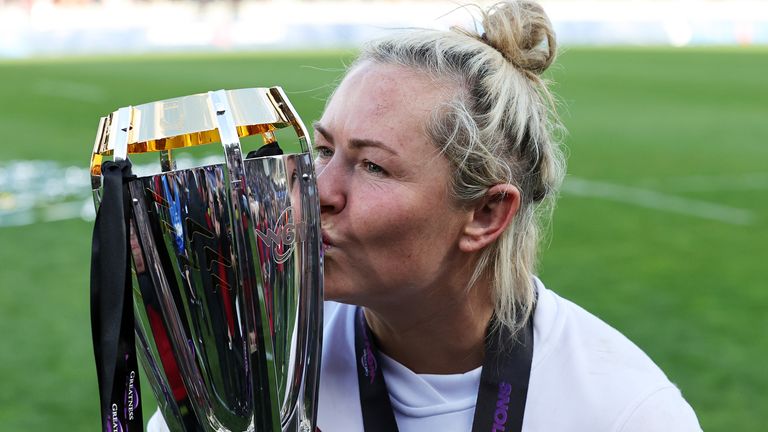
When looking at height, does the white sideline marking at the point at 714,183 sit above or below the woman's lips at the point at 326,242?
below

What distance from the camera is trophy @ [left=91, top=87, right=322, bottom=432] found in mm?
1330

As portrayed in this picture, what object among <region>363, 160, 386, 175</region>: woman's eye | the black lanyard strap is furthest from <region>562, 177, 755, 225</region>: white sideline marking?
the black lanyard strap

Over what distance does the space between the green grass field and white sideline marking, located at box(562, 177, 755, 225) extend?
0.7 inches

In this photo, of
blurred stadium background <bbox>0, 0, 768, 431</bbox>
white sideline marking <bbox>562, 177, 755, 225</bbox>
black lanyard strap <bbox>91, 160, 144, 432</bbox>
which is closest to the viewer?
black lanyard strap <bbox>91, 160, 144, 432</bbox>

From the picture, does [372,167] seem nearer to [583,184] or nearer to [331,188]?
[331,188]

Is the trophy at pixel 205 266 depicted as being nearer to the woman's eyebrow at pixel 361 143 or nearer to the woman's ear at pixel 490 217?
the woman's eyebrow at pixel 361 143

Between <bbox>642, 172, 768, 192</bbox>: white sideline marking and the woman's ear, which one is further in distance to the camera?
<bbox>642, 172, 768, 192</bbox>: white sideline marking

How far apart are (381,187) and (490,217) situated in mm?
291

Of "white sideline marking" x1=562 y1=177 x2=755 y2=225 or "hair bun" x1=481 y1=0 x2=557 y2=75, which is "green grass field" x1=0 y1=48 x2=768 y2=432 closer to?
"white sideline marking" x1=562 y1=177 x2=755 y2=225

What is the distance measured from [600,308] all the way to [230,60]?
660 inches

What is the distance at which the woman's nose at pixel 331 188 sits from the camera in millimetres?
1604

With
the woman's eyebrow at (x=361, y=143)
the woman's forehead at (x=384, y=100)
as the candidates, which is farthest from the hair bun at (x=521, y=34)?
the woman's eyebrow at (x=361, y=143)

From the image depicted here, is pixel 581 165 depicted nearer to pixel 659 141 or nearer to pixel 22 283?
pixel 659 141

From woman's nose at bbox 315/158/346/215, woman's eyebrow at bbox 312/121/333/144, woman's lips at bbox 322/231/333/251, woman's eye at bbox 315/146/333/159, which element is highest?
woman's eyebrow at bbox 312/121/333/144
